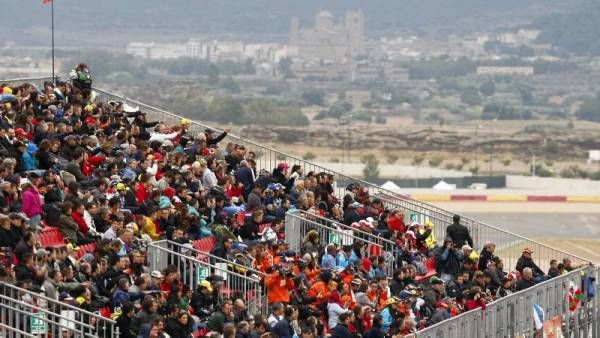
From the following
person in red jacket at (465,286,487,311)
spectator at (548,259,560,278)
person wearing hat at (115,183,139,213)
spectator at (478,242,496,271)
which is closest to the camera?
person wearing hat at (115,183,139,213)

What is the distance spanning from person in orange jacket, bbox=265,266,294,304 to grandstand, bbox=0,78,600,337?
0.02 metres

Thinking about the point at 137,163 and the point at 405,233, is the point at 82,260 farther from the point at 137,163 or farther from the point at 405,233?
the point at 405,233

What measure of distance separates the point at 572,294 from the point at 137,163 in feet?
28.4

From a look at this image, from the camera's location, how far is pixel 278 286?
80.5ft

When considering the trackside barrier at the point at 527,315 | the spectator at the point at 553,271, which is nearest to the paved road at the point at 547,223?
the trackside barrier at the point at 527,315

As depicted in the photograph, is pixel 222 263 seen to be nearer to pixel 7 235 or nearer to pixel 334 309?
pixel 334 309

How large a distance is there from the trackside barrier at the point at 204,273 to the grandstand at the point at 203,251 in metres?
0.03

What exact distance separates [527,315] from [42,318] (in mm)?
11708

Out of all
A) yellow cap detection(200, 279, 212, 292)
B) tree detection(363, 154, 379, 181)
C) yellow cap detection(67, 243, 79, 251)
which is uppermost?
yellow cap detection(67, 243, 79, 251)

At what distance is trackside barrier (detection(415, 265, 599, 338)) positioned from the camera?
1019 inches

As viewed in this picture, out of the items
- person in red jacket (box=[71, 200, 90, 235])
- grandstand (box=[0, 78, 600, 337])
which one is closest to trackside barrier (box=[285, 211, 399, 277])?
grandstand (box=[0, 78, 600, 337])

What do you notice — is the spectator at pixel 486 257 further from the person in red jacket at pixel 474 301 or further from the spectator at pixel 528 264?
the person in red jacket at pixel 474 301

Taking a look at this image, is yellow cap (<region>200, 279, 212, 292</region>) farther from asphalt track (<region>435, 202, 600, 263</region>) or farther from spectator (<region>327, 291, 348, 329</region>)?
asphalt track (<region>435, 202, 600, 263</region>)

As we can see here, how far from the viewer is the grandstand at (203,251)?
21.4 m
